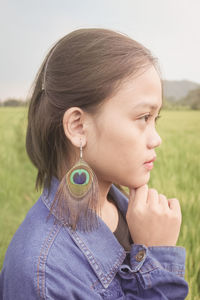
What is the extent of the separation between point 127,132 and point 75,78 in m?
0.23

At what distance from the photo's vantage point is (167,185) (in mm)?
2164

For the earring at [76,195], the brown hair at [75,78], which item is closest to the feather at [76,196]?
the earring at [76,195]

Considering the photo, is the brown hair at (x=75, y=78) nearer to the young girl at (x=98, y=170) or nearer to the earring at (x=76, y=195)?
the young girl at (x=98, y=170)

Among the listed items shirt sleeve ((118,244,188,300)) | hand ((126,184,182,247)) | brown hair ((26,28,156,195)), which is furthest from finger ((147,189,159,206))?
brown hair ((26,28,156,195))

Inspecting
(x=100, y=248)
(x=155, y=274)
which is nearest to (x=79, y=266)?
(x=100, y=248)

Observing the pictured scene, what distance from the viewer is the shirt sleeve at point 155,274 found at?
1072 mm

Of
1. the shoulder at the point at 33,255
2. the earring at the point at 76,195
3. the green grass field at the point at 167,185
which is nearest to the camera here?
the shoulder at the point at 33,255

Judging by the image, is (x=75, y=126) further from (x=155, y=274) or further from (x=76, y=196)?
(x=155, y=274)

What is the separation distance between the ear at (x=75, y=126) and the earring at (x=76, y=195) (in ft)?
0.18

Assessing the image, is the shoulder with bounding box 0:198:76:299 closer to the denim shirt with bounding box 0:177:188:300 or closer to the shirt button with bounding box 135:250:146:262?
the denim shirt with bounding box 0:177:188:300

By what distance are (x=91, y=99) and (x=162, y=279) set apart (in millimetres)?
601

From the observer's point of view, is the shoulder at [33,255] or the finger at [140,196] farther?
the finger at [140,196]

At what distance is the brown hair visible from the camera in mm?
1063

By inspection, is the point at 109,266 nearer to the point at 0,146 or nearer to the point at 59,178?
the point at 59,178
